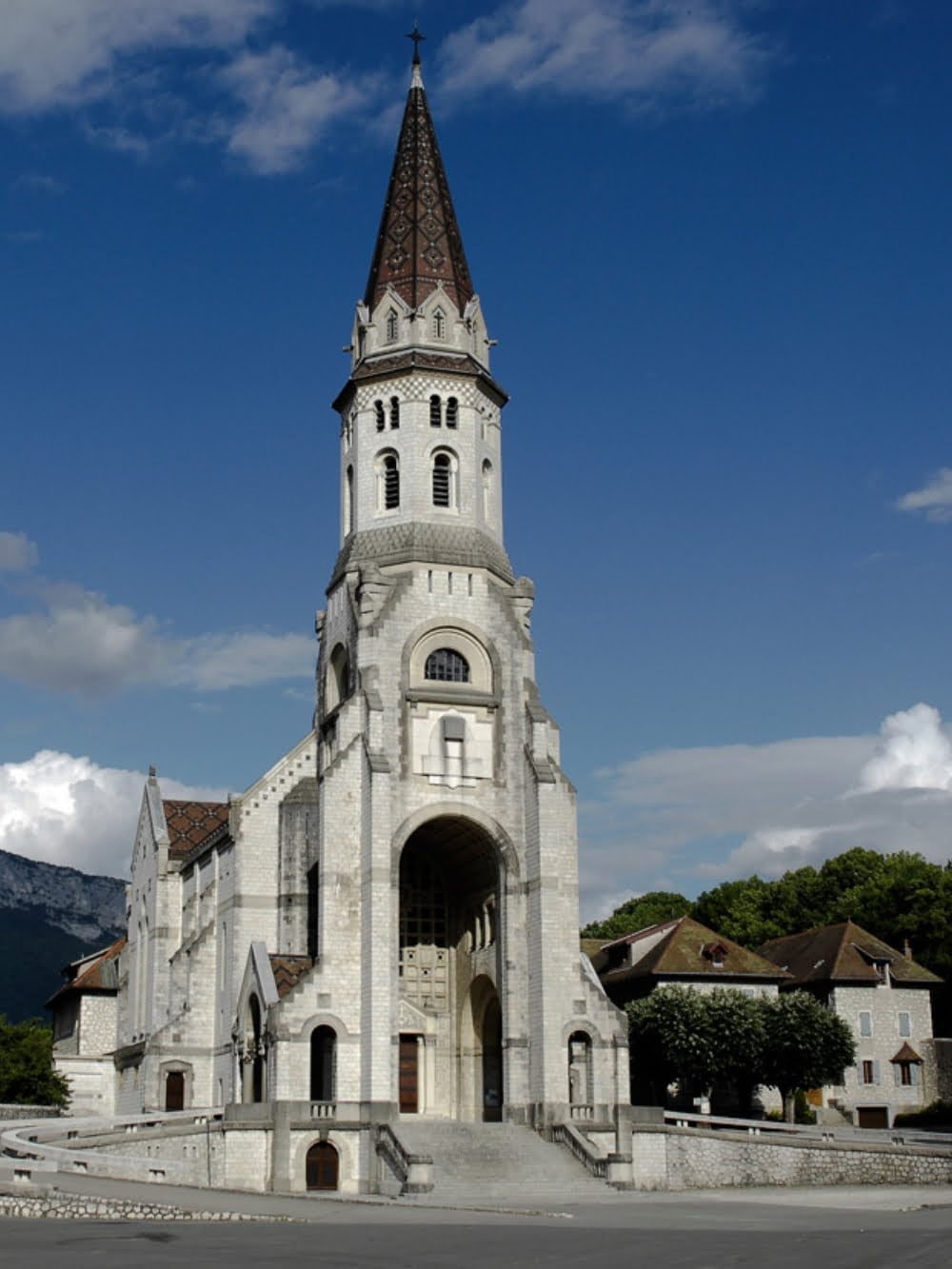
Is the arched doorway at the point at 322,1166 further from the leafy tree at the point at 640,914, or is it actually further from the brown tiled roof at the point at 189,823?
the leafy tree at the point at 640,914

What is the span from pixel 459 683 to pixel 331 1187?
1840cm

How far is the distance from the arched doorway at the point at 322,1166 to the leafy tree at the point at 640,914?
2211 inches

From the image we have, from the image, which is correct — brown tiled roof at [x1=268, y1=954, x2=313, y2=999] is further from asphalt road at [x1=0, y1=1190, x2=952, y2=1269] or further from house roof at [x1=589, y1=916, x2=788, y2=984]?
house roof at [x1=589, y1=916, x2=788, y2=984]

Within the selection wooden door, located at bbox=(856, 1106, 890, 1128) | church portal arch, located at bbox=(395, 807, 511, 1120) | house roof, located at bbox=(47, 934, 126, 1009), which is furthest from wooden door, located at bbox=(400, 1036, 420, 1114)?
wooden door, located at bbox=(856, 1106, 890, 1128)

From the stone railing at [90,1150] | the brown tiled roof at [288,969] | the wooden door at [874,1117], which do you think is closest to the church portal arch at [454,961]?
the brown tiled roof at [288,969]

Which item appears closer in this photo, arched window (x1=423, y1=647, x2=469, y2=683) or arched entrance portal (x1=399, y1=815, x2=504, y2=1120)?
arched entrance portal (x1=399, y1=815, x2=504, y2=1120)

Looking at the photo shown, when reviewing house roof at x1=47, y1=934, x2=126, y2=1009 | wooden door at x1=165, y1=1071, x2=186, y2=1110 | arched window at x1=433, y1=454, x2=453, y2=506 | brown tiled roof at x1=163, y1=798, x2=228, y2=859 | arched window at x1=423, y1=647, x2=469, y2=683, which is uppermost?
arched window at x1=433, y1=454, x2=453, y2=506

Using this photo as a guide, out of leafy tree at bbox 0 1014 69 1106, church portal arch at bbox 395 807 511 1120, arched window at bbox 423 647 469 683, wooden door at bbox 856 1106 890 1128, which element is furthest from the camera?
wooden door at bbox 856 1106 890 1128

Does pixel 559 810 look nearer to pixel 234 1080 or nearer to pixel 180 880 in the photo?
pixel 234 1080

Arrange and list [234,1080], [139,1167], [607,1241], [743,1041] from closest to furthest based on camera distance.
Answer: [607,1241] → [139,1167] → [234,1080] → [743,1041]

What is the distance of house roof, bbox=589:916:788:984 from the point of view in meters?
70.4

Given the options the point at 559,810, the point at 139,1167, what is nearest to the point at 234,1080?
the point at 139,1167

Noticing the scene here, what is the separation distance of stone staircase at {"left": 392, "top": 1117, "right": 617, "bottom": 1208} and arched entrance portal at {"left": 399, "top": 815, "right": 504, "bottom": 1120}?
19.4 feet

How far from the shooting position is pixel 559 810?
57.0m
